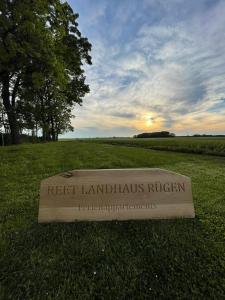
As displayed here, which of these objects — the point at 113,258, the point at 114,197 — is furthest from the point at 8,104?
the point at 113,258

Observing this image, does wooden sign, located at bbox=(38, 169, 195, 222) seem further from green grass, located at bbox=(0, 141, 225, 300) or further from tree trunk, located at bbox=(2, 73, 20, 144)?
tree trunk, located at bbox=(2, 73, 20, 144)

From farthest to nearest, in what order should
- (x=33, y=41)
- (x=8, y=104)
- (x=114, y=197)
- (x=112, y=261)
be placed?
(x=8, y=104) < (x=33, y=41) < (x=114, y=197) < (x=112, y=261)

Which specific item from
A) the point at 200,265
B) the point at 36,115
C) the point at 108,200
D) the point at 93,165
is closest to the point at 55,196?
the point at 108,200

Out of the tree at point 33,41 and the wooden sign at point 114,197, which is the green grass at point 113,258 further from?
the tree at point 33,41

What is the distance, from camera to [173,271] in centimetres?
249

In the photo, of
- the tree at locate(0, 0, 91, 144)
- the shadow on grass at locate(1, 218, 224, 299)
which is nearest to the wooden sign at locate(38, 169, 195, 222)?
the shadow on grass at locate(1, 218, 224, 299)

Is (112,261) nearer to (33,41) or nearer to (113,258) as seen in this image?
(113,258)

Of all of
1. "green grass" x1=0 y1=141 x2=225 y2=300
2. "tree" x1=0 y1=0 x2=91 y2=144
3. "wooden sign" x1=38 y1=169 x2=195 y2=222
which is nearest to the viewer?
"green grass" x1=0 y1=141 x2=225 y2=300

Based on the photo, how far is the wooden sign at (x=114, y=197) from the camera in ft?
12.0

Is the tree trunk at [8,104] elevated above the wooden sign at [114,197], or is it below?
above

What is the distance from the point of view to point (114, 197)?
12.1ft

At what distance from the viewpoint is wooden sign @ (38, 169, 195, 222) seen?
364 cm

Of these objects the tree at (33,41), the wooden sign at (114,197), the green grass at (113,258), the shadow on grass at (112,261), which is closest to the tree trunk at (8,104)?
the tree at (33,41)

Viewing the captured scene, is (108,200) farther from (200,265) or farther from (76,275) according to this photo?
(200,265)
